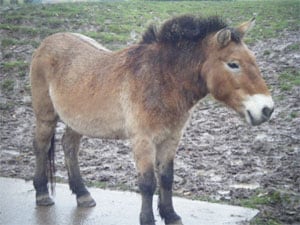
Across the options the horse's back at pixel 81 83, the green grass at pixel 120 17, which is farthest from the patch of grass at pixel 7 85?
the horse's back at pixel 81 83

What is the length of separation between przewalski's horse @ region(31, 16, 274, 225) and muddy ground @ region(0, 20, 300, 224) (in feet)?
2.88

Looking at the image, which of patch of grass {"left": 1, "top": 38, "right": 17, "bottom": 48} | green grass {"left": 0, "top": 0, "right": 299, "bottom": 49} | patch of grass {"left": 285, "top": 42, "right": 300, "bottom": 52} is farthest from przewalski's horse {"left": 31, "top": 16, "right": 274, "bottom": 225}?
green grass {"left": 0, "top": 0, "right": 299, "bottom": 49}

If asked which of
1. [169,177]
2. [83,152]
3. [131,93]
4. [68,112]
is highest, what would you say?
[131,93]

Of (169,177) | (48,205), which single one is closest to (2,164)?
(48,205)

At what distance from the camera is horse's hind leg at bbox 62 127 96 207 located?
548cm

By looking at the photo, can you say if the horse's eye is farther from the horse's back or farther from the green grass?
the green grass

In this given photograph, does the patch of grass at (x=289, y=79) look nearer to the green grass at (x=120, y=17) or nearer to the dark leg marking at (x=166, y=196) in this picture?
the green grass at (x=120, y=17)

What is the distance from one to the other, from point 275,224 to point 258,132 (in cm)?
300

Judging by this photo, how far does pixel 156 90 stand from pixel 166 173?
84 centimetres

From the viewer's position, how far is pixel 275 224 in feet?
15.6

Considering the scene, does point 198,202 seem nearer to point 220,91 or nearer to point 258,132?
point 220,91

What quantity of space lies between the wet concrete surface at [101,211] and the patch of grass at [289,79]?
426 cm

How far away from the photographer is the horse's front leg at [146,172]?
4684 millimetres

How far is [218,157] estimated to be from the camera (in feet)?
22.4
